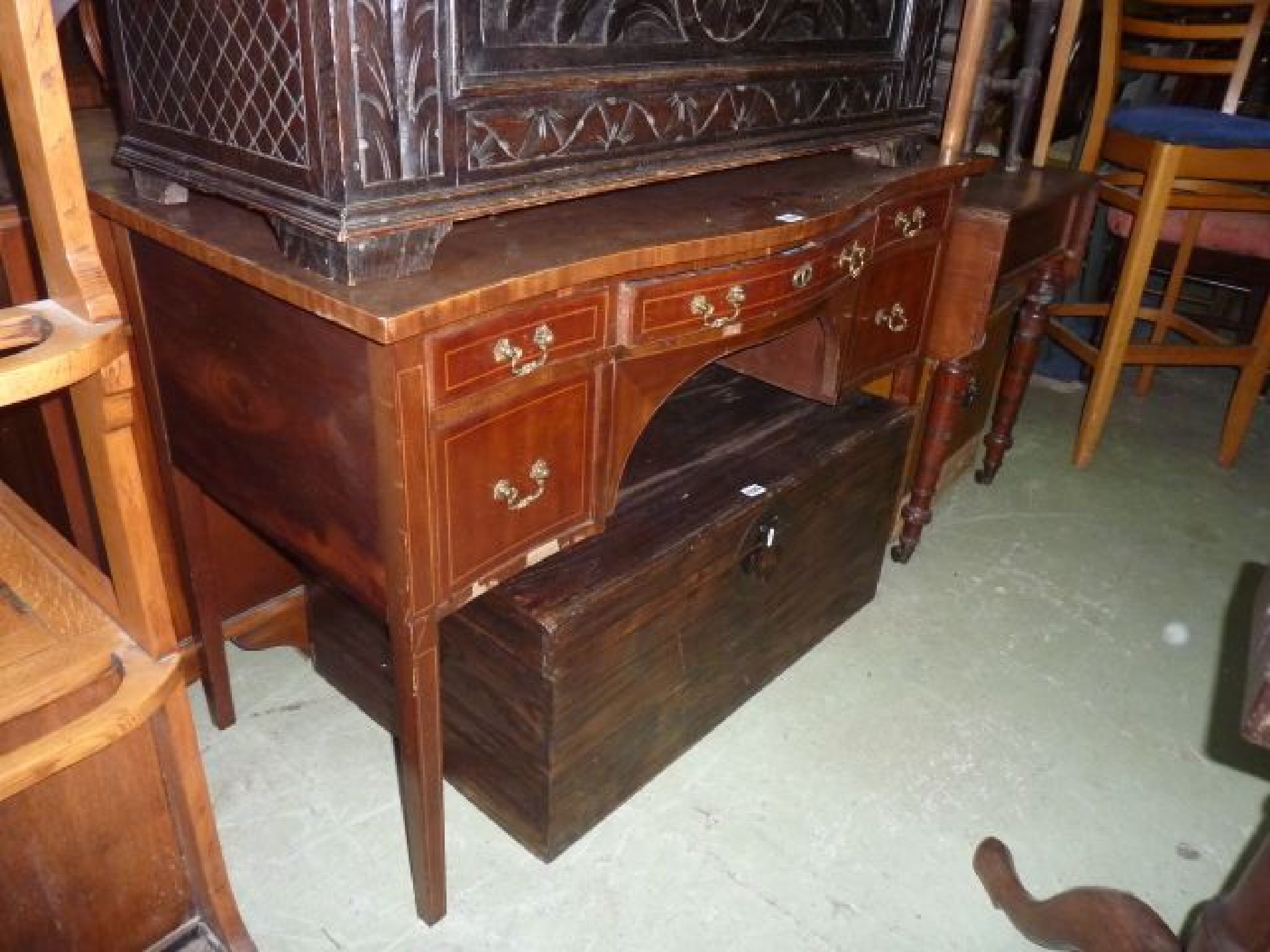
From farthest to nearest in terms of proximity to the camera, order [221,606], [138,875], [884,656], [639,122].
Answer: [884,656]
[221,606]
[639,122]
[138,875]

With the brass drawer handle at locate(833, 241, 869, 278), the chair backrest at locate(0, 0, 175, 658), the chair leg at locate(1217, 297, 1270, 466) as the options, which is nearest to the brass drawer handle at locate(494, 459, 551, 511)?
the chair backrest at locate(0, 0, 175, 658)

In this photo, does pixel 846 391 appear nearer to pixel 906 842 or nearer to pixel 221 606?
pixel 906 842

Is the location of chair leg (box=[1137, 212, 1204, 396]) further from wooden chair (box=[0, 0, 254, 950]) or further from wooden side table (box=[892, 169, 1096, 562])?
wooden chair (box=[0, 0, 254, 950])

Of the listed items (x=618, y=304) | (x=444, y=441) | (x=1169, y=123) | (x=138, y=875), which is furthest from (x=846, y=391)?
(x=1169, y=123)

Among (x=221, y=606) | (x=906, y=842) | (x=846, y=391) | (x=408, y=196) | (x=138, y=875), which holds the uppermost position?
(x=408, y=196)

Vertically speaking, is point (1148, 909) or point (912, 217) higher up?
point (912, 217)

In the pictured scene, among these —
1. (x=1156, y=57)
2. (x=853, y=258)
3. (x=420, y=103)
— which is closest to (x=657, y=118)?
(x=420, y=103)

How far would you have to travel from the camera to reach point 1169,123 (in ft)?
9.05

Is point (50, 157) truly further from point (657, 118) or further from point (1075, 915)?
point (1075, 915)

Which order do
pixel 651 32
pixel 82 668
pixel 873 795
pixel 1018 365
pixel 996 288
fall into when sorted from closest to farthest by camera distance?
pixel 82 668 < pixel 651 32 < pixel 873 795 < pixel 996 288 < pixel 1018 365

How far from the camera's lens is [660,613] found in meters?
1.56

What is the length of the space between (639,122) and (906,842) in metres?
1.27

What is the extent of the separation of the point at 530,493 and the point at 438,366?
0.86 ft

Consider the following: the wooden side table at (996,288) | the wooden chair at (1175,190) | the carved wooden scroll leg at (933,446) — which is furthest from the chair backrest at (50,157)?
the wooden chair at (1175,190)
